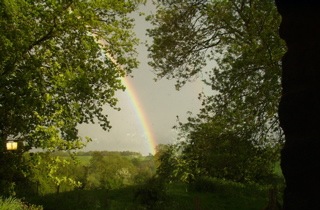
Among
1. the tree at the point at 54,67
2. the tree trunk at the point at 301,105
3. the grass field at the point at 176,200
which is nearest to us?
the tree trunk at the point at 301,105

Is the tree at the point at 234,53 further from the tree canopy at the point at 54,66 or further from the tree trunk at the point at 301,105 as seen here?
the tree trunk at the point at 301,105

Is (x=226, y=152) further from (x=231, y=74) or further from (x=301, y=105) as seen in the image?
(x=301, y=105)

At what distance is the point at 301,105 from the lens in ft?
8.47

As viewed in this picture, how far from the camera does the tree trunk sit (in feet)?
8.06

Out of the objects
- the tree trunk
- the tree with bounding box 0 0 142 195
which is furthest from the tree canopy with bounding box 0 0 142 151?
the tree trunk

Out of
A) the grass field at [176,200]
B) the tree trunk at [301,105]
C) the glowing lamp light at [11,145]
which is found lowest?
the grass field at [176,200]

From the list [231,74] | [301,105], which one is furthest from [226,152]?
[301,105]

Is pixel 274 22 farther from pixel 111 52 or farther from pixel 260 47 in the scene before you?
pixel 111 52

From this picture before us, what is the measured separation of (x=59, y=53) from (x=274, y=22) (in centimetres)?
1090

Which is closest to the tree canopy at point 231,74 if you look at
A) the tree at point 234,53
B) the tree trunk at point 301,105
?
the tree at point 234,53

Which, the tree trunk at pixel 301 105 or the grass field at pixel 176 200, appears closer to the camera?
the tree trunk at pixel 301 105

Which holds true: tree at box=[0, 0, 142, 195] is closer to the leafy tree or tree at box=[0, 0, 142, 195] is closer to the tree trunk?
the leafy tree

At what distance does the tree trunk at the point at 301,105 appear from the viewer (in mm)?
2457

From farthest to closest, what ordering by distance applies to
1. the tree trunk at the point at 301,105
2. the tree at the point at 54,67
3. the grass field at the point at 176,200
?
the grass field at the point at 176,200 → the tree at the point at 54,67 → the tree trunk at the point at 301,105
